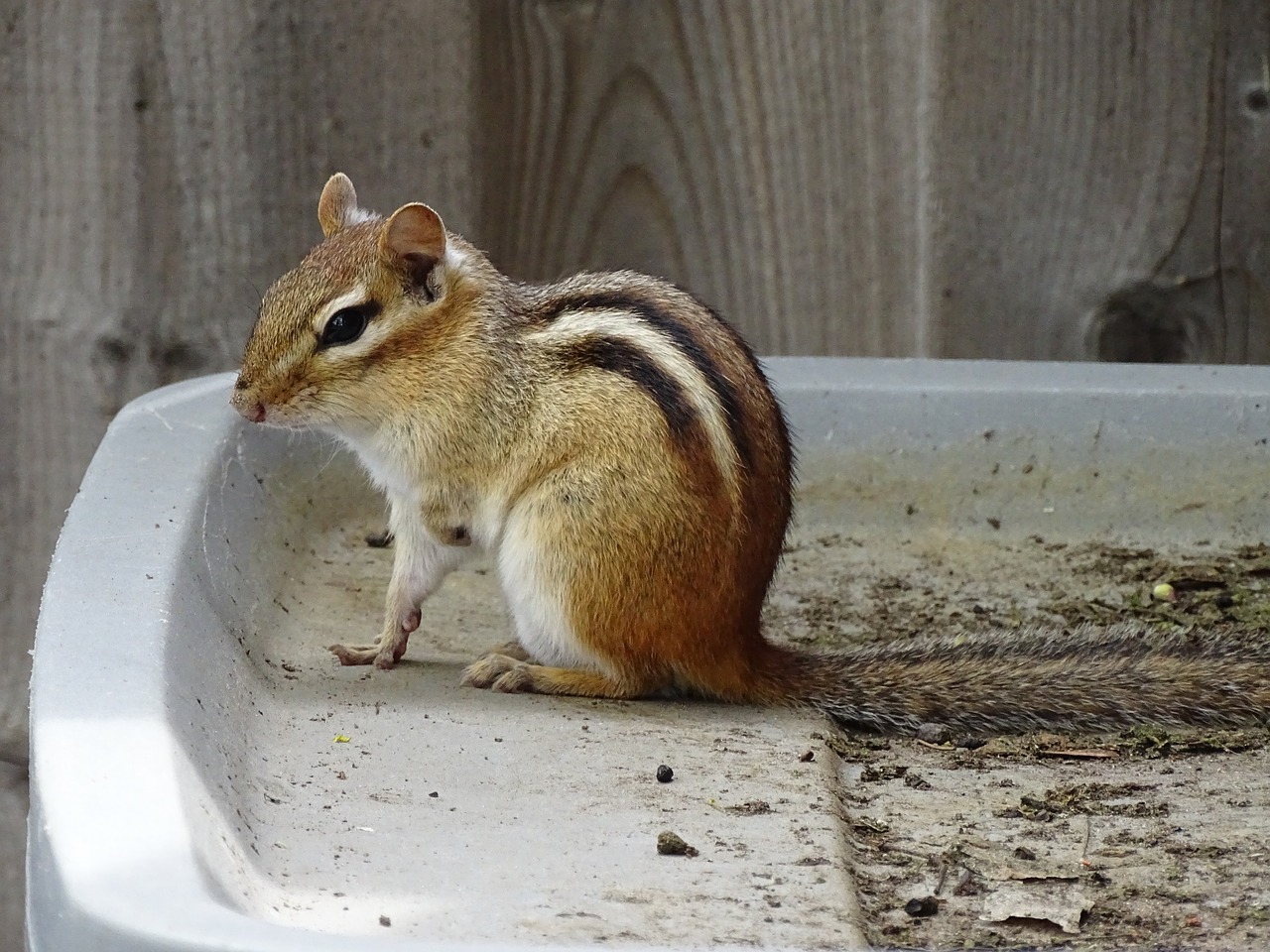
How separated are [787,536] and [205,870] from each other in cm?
188

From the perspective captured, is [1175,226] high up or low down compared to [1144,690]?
up

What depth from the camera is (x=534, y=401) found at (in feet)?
9.70

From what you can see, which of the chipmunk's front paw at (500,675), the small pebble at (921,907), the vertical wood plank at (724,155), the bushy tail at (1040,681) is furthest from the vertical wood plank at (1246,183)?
the small pebble at (921,907)

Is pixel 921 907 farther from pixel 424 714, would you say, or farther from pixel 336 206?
pixel 336 206

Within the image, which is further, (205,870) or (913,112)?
(913,112)

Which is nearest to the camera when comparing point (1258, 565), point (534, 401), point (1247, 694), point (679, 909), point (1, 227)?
point (679, 909)

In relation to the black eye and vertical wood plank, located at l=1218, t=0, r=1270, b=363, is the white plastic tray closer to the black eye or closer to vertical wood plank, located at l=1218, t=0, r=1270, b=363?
the black eye

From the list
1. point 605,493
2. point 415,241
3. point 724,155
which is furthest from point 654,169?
point 605,493

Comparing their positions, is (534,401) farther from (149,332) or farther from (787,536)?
(149,332)

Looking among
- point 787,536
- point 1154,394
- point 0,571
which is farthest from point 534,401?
point 0,571

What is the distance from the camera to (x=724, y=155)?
13.0 feet

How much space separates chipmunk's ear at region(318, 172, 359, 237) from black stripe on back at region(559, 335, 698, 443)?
1.71 feet

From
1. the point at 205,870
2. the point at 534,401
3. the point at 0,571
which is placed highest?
the point at 534,401

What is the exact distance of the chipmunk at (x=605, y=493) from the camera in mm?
2783
